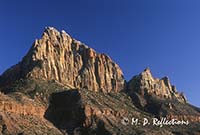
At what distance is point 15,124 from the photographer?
196m

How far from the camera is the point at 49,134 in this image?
199 m

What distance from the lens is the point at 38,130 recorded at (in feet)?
652

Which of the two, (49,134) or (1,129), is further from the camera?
(49,134)

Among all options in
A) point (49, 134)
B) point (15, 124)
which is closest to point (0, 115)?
point (15, 124)

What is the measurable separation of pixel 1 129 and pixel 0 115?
345 inches

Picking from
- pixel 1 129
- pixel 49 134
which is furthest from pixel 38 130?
pixel 1 129

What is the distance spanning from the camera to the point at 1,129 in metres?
186

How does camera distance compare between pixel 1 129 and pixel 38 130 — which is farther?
pixel 38 130

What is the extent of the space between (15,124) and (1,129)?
10.0 meters

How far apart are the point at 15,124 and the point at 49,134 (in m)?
12.5

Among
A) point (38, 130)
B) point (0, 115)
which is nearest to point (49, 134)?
point (38, 130)

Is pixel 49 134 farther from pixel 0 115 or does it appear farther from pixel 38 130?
pixel 0 115

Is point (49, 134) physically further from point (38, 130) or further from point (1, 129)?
point (1, 129)

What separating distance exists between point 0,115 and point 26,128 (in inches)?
394
